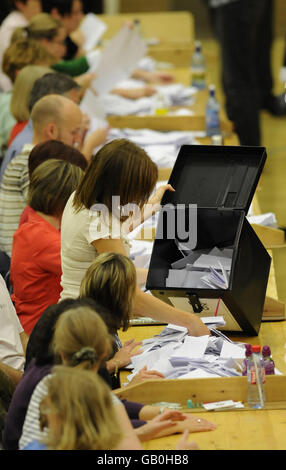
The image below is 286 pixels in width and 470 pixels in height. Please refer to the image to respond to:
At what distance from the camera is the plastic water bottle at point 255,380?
2332 mm

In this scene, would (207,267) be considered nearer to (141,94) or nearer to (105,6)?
(141,94)

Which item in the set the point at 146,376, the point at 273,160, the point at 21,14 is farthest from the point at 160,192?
the point at 273,160

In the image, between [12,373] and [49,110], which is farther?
[49,110]

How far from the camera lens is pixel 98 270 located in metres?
2.37

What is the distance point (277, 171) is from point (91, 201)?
177 inches

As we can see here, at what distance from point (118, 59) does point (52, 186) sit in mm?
2608

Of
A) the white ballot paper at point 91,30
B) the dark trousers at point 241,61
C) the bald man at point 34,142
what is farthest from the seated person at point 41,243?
the white ballot paper at point 91,30

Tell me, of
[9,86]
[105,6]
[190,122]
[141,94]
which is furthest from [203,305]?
[105,6]

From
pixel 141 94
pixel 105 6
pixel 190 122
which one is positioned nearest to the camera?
pixel 190 122

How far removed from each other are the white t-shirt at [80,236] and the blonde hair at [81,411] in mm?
827

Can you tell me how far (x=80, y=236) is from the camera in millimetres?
2713

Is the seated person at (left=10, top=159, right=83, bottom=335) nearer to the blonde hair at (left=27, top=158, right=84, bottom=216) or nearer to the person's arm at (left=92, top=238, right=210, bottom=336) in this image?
the blonde hair at (left=27, top=158, right=84, bottom=216)

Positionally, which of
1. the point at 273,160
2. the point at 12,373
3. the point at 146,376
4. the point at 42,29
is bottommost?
the point at 273,160

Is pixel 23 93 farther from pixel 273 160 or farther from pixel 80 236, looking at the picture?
pixel 273 160
